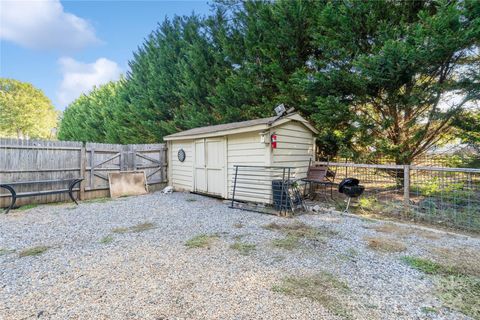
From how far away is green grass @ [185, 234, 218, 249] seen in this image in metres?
3.32

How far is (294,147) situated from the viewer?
20.5 ft

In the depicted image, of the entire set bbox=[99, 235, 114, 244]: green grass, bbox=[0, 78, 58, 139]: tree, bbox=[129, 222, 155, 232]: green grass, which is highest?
bbox=[0, 78, 58, 139]: tree

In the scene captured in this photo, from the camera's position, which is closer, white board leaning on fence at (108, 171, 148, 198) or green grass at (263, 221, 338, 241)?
green grass at (263, 221, 338, 241)

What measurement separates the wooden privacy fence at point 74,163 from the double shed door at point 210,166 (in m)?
2.16

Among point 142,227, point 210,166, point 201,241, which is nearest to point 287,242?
point 201,241

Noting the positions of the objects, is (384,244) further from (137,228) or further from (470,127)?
(137,228)

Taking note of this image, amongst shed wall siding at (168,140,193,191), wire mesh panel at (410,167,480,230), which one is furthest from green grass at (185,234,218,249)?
shed wall siding at (168,140,193,191)

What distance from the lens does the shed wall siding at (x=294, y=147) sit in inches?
227

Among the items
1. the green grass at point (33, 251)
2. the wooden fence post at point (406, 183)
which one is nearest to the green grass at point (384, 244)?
the wooden fence post at point (406, 183)

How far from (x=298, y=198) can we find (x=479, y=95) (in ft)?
14.0

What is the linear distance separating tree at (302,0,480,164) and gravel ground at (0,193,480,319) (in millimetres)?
2804

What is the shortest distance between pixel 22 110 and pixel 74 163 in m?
25.3

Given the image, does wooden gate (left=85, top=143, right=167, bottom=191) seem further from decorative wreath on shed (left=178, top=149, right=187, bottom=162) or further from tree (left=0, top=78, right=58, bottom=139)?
tree (left=0, top=78, right=58, bottom=139)

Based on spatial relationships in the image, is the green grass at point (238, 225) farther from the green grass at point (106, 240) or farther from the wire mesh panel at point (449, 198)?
the wire mesh panel at point (449, 198)
